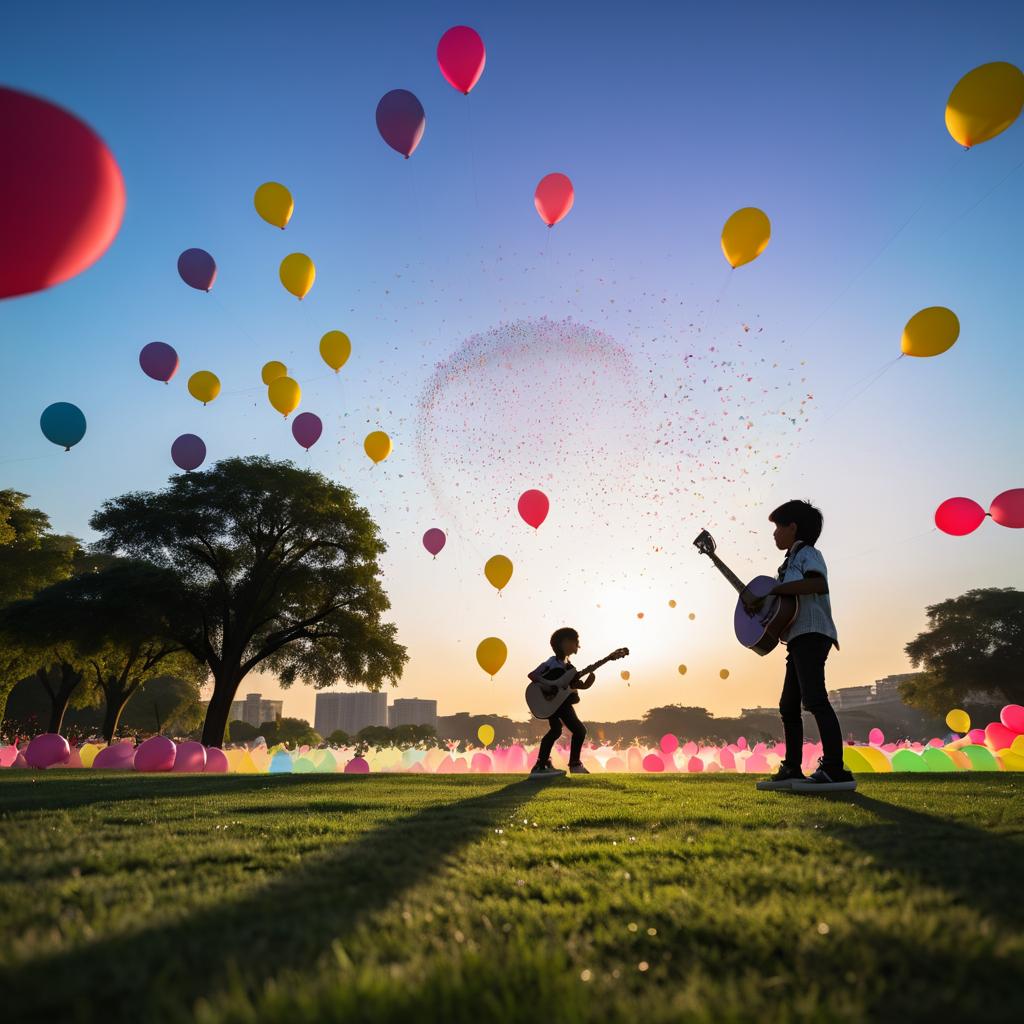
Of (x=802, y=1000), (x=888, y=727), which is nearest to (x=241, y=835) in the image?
(x=802, y=1000)

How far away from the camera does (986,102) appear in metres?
7.70

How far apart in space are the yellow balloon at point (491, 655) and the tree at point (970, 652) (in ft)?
112

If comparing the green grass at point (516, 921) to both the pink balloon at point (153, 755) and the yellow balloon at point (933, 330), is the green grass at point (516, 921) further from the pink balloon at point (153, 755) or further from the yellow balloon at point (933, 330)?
the pink balloon at point (153, 755)

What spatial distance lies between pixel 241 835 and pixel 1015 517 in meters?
11.8

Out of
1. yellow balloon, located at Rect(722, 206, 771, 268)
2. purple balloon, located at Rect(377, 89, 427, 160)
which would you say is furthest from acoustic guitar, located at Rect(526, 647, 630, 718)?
purple balloon, located at Rect(377, 89, 427, 160)

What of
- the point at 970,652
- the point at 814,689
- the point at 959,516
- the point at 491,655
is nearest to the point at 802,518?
the point at 814,689

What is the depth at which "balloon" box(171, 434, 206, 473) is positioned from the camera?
49.6ft

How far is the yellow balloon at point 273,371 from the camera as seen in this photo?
14.5 m

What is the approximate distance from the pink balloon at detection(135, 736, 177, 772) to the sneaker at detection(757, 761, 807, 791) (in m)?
10.7

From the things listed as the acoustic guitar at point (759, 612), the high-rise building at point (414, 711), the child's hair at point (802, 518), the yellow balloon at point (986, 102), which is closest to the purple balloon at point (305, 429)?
the acoustic guitar at point (759, 612)

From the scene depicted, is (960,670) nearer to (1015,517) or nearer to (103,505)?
(1015,517)

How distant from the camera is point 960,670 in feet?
123

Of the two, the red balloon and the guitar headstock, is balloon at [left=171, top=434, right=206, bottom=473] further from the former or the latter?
the guitar headstock

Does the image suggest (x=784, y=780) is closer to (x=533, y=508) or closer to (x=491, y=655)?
(x=533, y=508)
